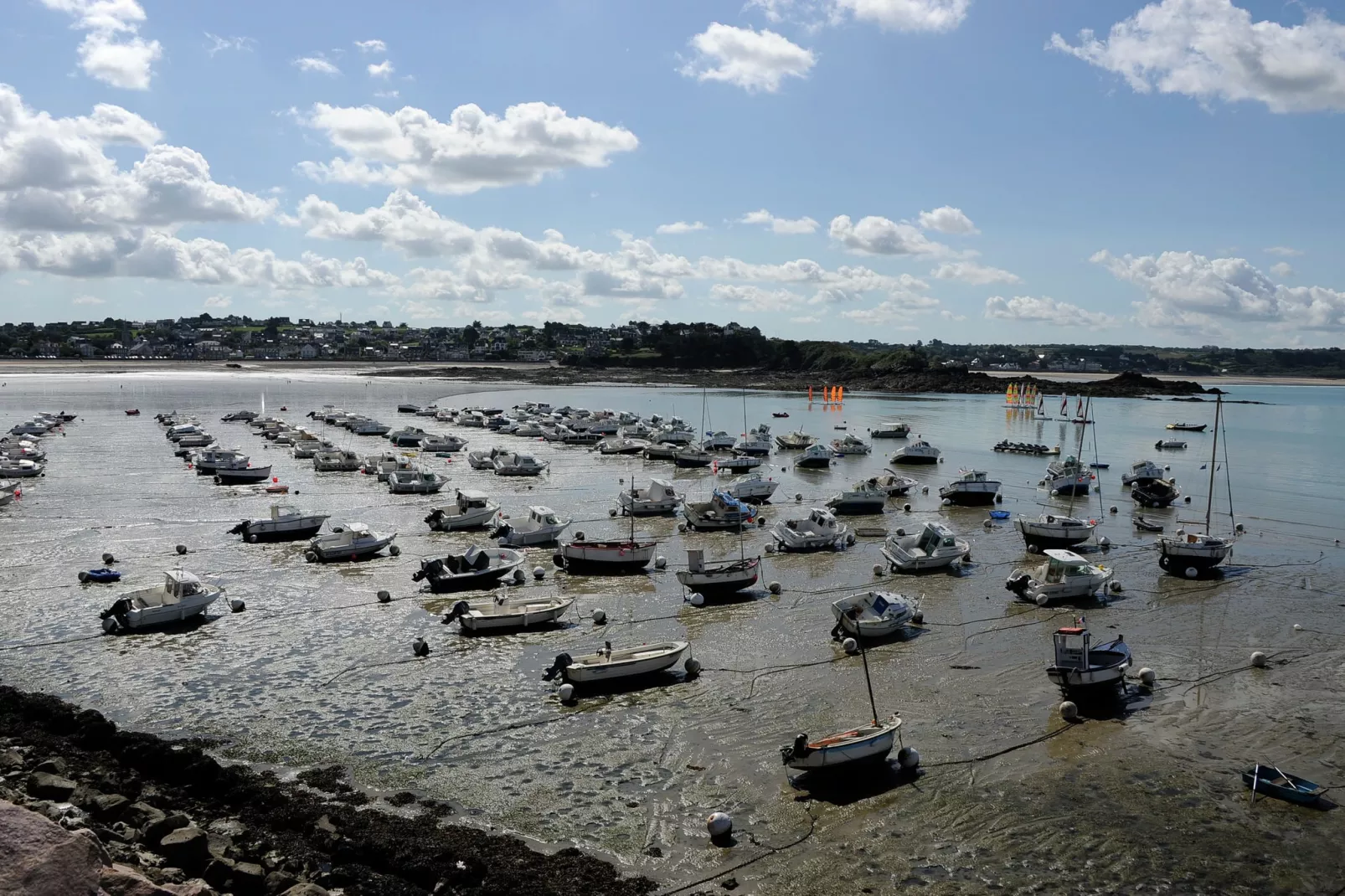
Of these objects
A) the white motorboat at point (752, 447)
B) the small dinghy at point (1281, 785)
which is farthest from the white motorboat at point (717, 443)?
the small dinghy at point (1281, 785)

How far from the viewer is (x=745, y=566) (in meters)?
32.1

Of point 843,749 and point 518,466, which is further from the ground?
point 518,466

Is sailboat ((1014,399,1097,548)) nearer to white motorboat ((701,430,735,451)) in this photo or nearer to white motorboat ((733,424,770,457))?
white motorboat ((733,424,770,457))

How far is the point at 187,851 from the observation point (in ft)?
47.3

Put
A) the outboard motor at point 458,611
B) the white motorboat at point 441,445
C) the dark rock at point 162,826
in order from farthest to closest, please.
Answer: the white motorboat at point 441,445
the outboard motor at point 458,611
the dark rock at point 162,826

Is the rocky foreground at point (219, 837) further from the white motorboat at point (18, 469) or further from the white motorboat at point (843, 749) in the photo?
the white motorboat at point (18, 469)

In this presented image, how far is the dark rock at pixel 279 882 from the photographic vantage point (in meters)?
14.1

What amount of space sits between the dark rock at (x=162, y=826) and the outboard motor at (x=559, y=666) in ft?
30.6

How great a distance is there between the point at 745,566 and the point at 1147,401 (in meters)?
145

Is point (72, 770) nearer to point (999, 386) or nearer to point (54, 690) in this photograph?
point (54, 690)

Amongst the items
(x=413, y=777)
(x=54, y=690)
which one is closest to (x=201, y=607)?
(x=54, y=690)

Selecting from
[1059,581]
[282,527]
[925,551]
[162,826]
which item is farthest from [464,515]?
[162,826]

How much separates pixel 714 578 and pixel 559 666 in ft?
29.8

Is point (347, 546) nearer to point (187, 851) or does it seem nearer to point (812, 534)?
point (812, 534)
